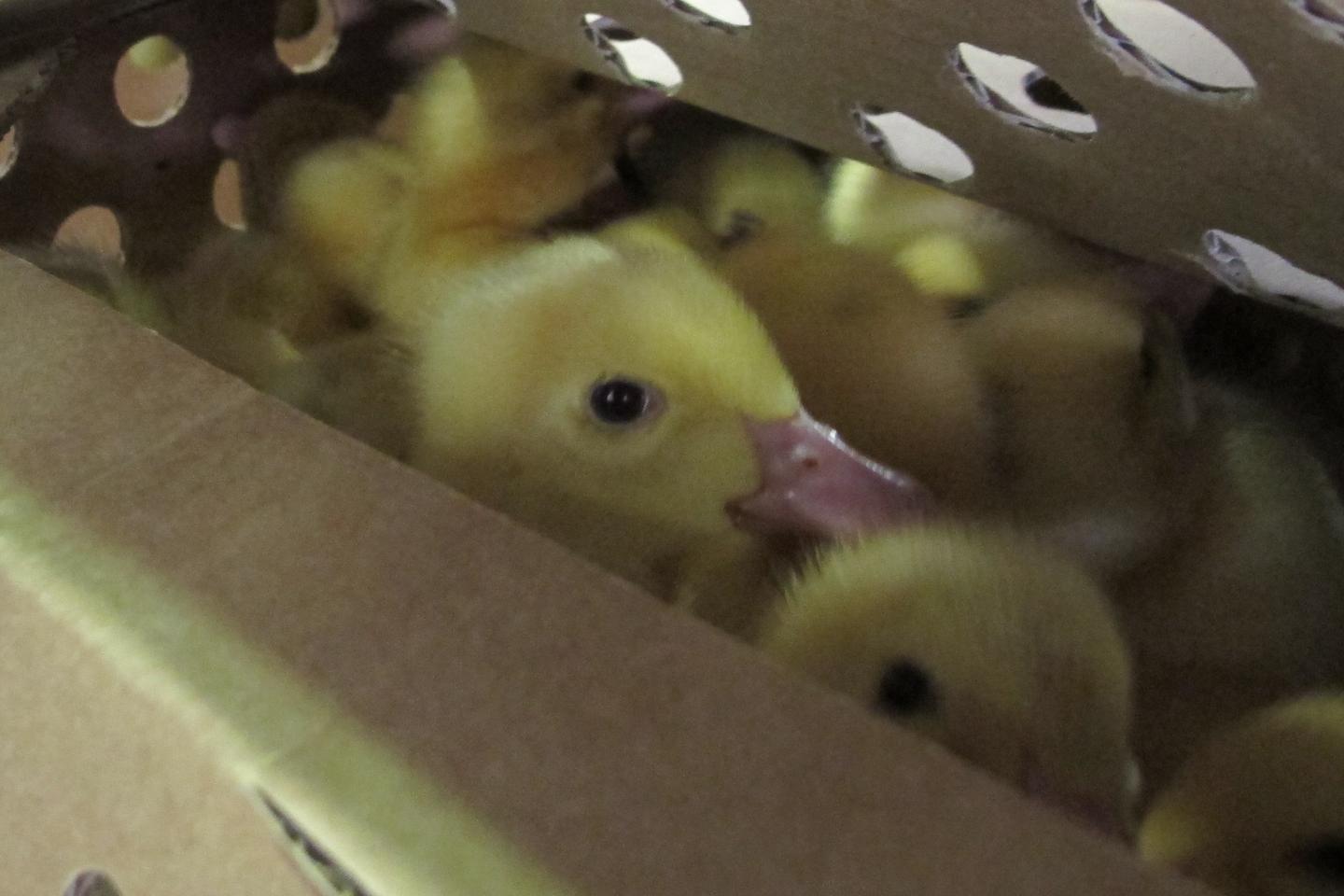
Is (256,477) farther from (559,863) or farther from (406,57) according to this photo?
(406,57)

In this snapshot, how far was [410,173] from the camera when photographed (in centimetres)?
113

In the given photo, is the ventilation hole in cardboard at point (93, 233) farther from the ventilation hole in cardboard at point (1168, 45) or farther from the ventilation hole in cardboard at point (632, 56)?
the ventilation hole in cardboard at point (1168, 45)

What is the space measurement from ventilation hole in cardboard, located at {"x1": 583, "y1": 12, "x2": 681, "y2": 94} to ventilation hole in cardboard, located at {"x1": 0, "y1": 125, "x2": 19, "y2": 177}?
43cm

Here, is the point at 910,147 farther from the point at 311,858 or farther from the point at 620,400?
the point at 311,858

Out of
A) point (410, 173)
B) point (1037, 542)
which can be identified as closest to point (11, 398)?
point (1037, 542)

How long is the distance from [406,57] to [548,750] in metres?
1.05

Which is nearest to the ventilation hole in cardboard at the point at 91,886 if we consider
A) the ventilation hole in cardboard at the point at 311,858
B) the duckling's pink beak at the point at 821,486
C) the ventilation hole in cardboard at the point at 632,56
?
the ventilation hole in cardboard at the point at 311,858

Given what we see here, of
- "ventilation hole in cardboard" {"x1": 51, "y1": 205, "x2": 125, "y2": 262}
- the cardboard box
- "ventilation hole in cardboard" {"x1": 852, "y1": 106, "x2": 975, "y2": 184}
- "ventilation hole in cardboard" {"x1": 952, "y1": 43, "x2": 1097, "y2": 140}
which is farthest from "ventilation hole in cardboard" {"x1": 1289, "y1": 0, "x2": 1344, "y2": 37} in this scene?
"ventilation hole in cardboard" {"x1": 51, "y1": 205, "x2": 125, "y2": 262}

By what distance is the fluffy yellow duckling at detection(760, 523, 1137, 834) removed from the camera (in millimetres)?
550

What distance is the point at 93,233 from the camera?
104cm

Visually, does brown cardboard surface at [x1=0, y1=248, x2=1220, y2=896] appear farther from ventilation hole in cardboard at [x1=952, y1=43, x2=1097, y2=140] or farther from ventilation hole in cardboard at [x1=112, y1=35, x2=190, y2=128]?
ventilation hole in cardboard at [x1=112, y1=35, x2=190, y2=128]

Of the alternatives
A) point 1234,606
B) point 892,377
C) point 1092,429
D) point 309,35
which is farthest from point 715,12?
point 309,35

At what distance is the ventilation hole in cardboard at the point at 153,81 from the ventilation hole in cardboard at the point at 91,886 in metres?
0.77

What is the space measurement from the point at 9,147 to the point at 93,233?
0.10 metres
